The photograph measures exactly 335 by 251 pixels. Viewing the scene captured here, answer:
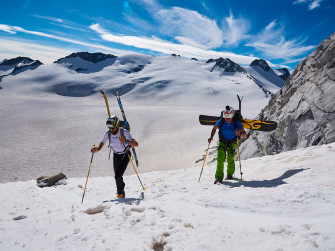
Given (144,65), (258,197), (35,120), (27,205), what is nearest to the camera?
(258,197)

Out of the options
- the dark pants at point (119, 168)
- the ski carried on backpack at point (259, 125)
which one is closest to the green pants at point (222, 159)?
the ski carried on backpack at point (259, 125)

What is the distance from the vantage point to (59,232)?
4.01 m

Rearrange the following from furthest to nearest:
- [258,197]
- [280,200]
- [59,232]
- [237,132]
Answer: [237,132] < [258,197] < [280,200] < [59,232]

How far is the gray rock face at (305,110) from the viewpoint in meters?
9.98

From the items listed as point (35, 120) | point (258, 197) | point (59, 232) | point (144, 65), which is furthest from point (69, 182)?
point (144, 65)

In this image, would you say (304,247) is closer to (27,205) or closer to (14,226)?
(14,226)

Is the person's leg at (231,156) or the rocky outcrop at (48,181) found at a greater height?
the person's leg at (231,156)

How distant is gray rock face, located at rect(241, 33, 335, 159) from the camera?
32.8 feet

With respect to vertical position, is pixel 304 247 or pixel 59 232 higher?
pixel 304 247

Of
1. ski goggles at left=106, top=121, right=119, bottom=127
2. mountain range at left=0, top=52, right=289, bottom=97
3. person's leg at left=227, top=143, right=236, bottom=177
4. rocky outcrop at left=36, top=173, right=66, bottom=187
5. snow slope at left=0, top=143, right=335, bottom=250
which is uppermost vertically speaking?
mountain range at left=0, top=52, right=289, bottom=97

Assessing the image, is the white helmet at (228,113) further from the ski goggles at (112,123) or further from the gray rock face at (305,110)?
the gray rock face at (305,110)

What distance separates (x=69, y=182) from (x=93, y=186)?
1760 millimetres

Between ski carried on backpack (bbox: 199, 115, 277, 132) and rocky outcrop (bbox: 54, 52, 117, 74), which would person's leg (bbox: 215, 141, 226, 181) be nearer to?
ski carried on backpack (bbox: 199, 115, 277, 132)

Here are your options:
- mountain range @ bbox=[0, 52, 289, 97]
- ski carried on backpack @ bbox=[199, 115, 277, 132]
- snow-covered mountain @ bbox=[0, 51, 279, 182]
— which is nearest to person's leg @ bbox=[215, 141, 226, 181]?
ski carried on backpack @ bbox=[199, 115, 277, 132]
